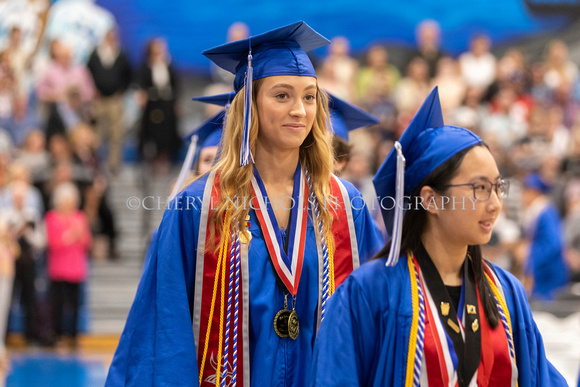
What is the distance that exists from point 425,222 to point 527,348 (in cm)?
51

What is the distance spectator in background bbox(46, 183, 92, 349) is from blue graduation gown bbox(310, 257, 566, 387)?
7.58m

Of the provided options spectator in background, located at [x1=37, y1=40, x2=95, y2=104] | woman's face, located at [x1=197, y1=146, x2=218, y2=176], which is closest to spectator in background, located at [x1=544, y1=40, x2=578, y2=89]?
spectator in background, located at [x1=37, y1=40, x2=95, y2=104]

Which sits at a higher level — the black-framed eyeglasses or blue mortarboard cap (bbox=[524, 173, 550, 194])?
blue mortarboard cap (bbox=[524, 173, 550, 194])

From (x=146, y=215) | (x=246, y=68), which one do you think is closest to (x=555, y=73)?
(x=146, y=215)

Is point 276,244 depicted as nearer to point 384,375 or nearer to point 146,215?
point 384,375

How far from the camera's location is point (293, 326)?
3.02 m

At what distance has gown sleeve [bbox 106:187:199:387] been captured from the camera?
293cm

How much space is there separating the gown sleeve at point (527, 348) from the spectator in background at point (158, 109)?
1045 centimetres

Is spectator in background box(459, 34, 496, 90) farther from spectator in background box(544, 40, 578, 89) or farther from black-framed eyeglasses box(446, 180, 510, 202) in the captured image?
black-framed eyeglasses box(446, 180, 510, 202)

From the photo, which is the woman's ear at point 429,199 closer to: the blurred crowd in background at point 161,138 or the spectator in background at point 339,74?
the blurred crowd in background at point 161,138

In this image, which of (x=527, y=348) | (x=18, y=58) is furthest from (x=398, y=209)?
(x=18, y=58)

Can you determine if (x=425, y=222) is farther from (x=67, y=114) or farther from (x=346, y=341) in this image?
(x=67, y=114)

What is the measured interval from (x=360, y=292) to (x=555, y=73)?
11854 mm

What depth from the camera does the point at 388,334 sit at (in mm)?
2467
